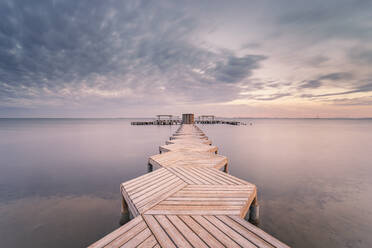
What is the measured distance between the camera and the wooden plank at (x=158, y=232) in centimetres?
274

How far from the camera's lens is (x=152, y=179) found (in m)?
5.45

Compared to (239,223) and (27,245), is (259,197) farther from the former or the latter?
(27,245)

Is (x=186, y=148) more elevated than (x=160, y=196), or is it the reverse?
(x=186, y=148)

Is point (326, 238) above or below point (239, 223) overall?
below

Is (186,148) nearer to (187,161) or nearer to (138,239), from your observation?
(187,161)

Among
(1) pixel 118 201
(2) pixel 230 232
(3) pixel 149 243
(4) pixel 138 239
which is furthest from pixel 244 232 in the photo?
(1) pixel 118 201

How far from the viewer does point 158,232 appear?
301 cm

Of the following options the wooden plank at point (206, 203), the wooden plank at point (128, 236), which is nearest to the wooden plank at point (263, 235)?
the wooden plank at point (206, 203)

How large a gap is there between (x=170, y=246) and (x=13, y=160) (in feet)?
63.6

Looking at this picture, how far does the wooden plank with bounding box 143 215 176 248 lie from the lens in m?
2.74

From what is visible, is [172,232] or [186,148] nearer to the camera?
[172,232]

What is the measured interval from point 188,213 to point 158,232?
0.82 metres

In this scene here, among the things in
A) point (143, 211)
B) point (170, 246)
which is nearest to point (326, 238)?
point (170, 246)

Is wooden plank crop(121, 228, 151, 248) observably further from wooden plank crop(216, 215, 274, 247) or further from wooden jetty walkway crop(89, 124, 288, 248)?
wooden plank crop(216, 215, 274, 247)
